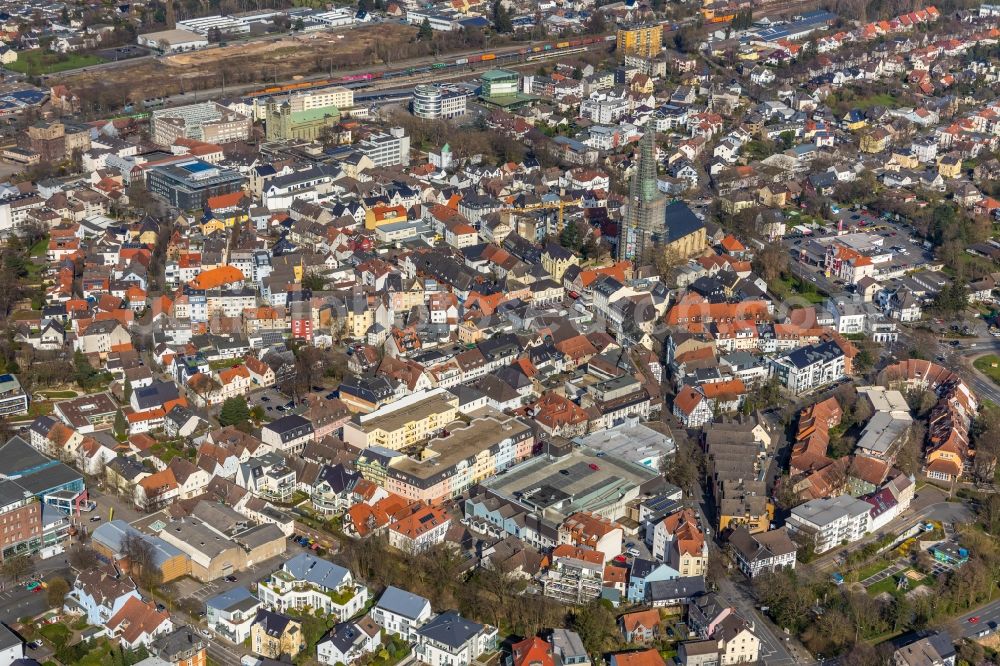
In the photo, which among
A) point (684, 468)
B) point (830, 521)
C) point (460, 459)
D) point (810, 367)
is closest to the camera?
point (830, 521)

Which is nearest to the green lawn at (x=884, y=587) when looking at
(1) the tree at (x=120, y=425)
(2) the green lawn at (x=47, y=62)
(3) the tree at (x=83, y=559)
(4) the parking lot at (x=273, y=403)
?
(4) the parking lot at (x=273, y=403)

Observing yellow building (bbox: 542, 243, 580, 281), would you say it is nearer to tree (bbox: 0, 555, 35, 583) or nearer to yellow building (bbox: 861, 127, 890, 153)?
tree (bbox: 0, 555, 35, 583)

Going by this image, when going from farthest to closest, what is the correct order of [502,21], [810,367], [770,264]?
[502,21]
[770,264]
[810,367]

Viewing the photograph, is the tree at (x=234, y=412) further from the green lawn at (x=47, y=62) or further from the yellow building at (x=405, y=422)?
the green lawn at (x=47, y=62)

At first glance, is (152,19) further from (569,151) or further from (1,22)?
(569,151)

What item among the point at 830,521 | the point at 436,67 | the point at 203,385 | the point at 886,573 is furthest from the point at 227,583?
the point at 436,67

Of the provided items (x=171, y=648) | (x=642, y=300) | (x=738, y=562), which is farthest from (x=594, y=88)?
(x=171, y=648)

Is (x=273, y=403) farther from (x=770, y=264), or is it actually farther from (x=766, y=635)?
(x=770, y=264)
